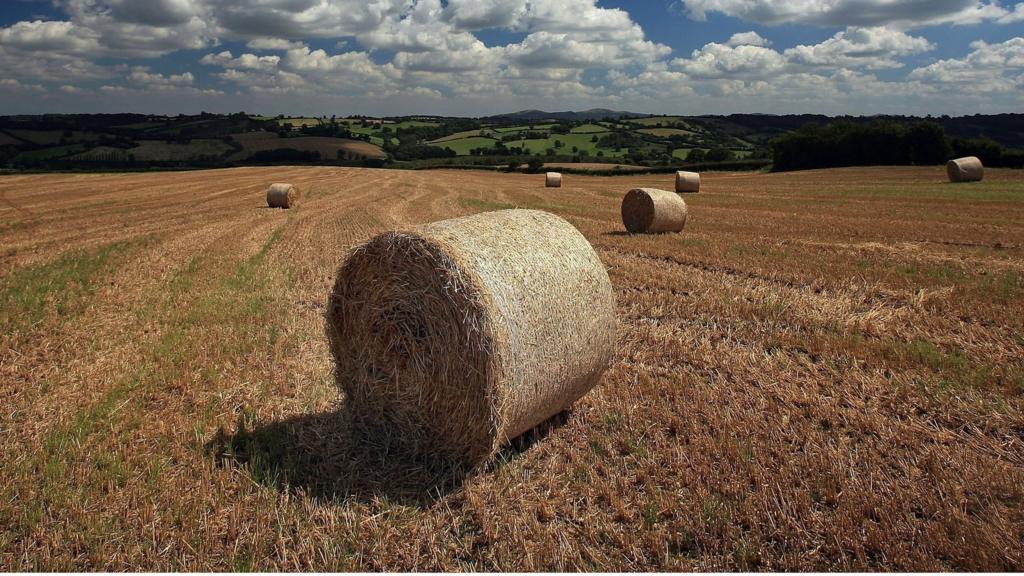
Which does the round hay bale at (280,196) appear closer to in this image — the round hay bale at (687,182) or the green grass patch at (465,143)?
the round hay bale at (687,182)

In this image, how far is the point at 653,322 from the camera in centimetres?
781

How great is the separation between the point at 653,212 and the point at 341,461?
12488mm

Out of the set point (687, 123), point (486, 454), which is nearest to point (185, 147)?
point (687, 123)

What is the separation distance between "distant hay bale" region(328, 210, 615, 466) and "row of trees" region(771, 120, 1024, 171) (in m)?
59.7

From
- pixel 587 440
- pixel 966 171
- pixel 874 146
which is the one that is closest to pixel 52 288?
pixel 587 440

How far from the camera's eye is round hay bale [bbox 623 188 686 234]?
15.6 metres

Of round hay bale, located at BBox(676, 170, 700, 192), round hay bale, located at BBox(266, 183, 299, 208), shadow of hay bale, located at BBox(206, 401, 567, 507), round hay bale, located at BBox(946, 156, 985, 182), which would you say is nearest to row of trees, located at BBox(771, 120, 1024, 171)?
round hay bale, located at BBox(946, 156, 985, 182)

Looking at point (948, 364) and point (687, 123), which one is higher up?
point (687, 123)

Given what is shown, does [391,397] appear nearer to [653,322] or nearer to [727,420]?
[727,420]

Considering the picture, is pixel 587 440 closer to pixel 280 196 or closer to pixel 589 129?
pixel 280 196

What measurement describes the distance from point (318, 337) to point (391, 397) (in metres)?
2.97

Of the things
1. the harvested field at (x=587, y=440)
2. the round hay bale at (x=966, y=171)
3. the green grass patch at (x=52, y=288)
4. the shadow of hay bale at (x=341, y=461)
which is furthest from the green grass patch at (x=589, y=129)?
the shadow of hay bale at (x=341, y=461)

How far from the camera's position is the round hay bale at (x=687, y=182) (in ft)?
102

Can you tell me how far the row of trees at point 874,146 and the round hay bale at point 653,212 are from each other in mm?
48825
